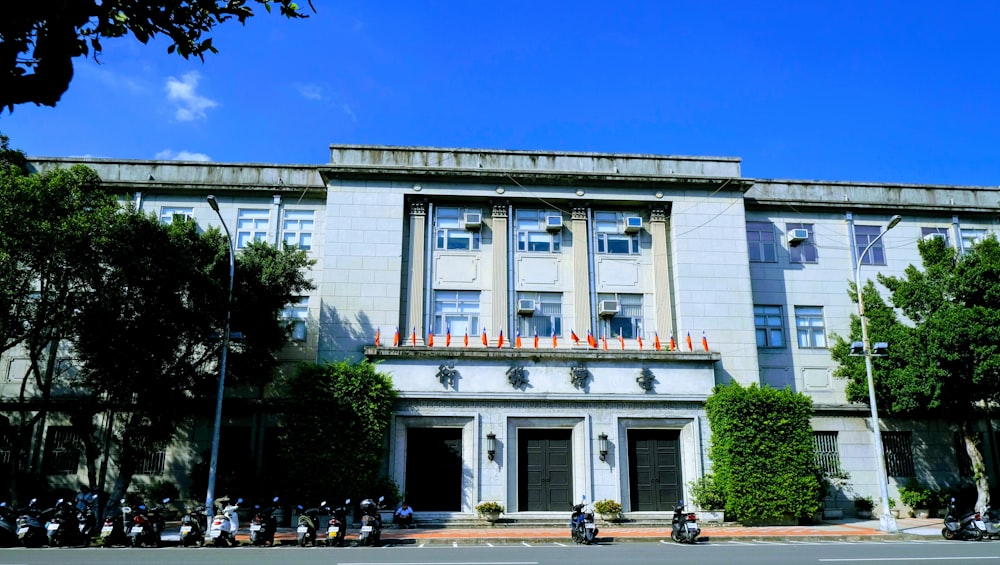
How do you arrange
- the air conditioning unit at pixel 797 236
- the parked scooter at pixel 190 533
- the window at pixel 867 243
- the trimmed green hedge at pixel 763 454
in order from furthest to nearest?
the window at pixel 867 243 → the air conditioning unit at pixel 797 236 → the trimmed green hedge at pixel 763 454 → the parked scooter at pixel 190 533

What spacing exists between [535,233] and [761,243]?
27.8ft

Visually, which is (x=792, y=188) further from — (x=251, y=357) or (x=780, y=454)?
(x=251, y=357)

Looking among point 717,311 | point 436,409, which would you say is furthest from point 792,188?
point 436,409

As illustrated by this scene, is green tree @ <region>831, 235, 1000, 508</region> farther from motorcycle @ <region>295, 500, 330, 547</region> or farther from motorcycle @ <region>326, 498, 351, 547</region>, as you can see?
motorcycle @ <region>295, 500, 330, 547</region>

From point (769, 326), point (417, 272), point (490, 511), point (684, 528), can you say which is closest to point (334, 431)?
point (490, 511)

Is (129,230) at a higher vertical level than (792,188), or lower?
lower

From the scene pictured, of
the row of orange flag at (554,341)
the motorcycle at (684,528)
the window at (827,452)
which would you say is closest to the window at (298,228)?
the row of orange flag at (554,341)

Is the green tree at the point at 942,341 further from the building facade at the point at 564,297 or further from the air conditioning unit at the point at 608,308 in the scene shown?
the air conditioning unit at the point at 608,308

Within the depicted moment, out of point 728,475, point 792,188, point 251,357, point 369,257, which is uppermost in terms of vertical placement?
point 792,188

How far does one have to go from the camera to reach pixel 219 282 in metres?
18.3

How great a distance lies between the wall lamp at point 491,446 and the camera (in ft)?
65.3

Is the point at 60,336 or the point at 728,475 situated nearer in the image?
the point at 60,336

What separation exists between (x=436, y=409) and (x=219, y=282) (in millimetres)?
7087

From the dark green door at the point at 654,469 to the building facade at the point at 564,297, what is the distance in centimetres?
4
